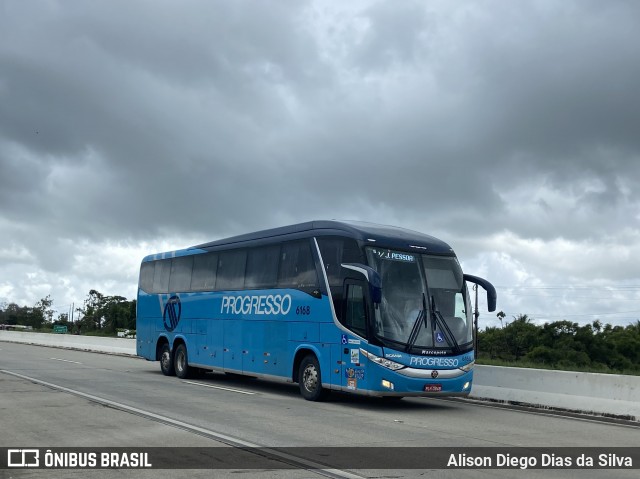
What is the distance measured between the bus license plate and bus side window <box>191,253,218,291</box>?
28.0ft

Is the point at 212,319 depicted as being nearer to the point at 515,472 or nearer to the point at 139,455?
the point at 139,455

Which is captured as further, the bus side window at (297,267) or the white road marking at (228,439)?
the bus side window at (297,267)

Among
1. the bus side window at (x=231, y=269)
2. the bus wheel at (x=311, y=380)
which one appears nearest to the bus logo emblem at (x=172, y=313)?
the bus side window at (x=231, y=269)

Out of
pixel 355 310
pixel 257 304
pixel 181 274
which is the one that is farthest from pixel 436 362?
pixel 181 274

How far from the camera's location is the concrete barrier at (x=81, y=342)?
41.1 m

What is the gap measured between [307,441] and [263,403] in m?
5.49

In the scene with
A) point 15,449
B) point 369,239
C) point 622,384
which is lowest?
point 15,449

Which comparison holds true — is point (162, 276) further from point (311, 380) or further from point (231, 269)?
point (311, 380)

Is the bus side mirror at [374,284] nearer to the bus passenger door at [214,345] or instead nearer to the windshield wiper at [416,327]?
the windshield wiper at [416,327]

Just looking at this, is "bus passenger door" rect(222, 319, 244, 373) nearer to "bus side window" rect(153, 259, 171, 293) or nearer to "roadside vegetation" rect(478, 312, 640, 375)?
"bus side window" rect(153, 259, 171, 293)

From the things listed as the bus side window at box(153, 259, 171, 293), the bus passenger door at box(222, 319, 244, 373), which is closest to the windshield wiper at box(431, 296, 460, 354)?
the bus passenger door at box(222, 319, 244, 373)

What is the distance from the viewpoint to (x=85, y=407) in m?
14.4

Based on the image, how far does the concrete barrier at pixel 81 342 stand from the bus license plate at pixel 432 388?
87.9ft

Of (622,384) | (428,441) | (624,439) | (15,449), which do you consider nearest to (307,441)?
(428,441)
